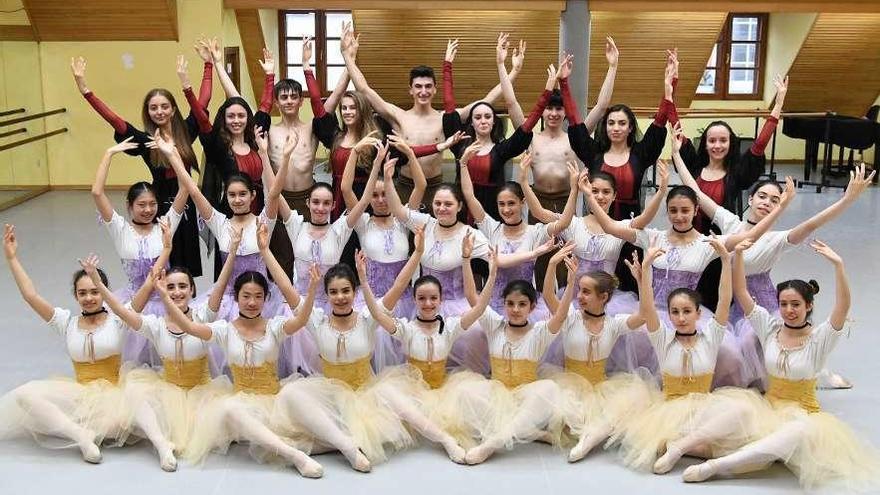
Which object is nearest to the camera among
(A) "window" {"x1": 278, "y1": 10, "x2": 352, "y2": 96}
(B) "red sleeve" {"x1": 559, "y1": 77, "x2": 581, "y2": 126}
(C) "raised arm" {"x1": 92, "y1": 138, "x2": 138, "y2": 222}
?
(C) "raised arm" {"x1": 92, "y1": 138, "x2": 138, "y2": 222}

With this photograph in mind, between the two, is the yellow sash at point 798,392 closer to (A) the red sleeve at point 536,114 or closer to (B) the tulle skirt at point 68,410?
(A) the red sleeve at point 536,114

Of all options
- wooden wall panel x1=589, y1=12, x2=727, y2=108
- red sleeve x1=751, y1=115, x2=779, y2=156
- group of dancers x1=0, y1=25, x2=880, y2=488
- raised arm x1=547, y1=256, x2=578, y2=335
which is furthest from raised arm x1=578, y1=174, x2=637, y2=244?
wooden wall panel x1=589, y1=12, x2=727, y2=108

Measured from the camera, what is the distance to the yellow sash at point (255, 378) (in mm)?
3926

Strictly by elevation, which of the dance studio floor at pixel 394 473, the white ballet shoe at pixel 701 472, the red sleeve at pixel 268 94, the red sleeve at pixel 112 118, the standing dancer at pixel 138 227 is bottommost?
the dance studio floor at pixel 394 473

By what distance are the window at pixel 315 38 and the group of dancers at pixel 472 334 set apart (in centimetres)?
708

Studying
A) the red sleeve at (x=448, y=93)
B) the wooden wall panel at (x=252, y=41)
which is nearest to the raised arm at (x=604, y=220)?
the red sleeve at (x=448, y=93)

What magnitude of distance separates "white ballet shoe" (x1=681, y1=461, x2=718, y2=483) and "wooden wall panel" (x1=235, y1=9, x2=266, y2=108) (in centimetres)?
759

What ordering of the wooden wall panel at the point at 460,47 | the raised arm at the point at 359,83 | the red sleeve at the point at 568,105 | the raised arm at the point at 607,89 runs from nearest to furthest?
the red sleeve at the point at 568,105, the raised arm at the point at 607,89, the raised arm at the point at 359,83, the wooden wall panel at the point at 460,47

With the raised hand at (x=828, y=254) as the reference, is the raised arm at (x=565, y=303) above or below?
below

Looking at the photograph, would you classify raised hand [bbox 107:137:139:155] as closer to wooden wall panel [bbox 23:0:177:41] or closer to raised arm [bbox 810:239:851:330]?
raised arm [bbox 810:239:851:330]

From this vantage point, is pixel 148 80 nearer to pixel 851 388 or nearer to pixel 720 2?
pixel 720 2

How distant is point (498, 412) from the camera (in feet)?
12.6

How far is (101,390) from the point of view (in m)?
3.96

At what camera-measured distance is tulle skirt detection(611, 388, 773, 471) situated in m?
3.66
